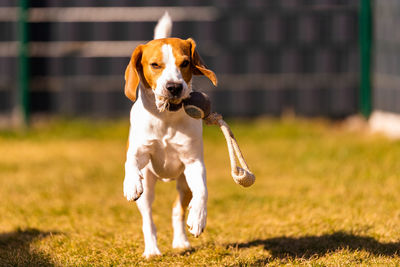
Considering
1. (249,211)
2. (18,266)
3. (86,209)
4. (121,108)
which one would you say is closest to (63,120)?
(121,108)

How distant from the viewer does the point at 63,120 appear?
35.3 feet

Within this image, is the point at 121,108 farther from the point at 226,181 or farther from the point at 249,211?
the point at 249,211

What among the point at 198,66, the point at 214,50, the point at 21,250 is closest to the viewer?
the point at 198,66

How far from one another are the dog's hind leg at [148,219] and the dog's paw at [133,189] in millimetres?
569

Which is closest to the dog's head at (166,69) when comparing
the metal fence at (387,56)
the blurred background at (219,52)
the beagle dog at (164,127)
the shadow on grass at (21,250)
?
the beagle dog at (164,127)

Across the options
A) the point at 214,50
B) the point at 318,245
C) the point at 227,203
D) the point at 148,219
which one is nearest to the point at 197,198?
the point at 148,219

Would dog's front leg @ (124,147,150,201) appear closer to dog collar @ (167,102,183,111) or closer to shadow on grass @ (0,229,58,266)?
dog collar @ (167,102,183,111)

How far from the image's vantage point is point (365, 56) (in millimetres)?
10828

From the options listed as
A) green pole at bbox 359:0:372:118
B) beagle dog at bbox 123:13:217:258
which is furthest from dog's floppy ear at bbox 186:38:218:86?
green pole at bbox 359:0:372:118

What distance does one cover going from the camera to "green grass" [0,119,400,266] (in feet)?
14.7

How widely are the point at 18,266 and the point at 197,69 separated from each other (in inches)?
60.6

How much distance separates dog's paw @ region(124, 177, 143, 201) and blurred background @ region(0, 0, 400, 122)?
6.72 m

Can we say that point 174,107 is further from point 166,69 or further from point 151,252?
point 151,252

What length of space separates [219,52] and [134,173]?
699cm
